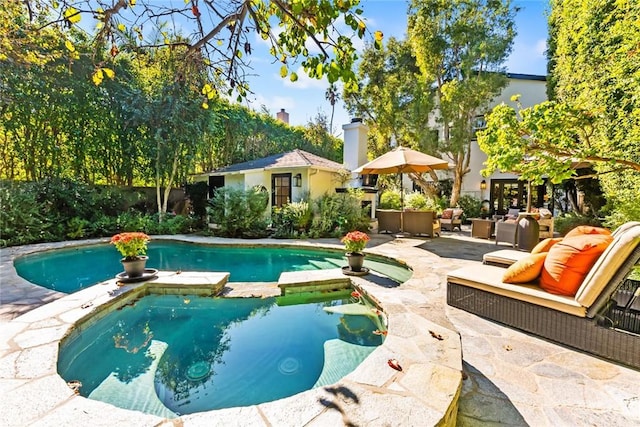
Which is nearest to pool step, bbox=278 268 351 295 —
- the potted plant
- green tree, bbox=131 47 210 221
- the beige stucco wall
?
the potted plant

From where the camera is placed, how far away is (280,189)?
43.3 feet

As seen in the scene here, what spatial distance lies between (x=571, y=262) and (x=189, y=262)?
7.92 meters

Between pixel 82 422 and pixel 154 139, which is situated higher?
pixel 154 139

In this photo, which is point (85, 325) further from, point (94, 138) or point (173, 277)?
point (94, 138)

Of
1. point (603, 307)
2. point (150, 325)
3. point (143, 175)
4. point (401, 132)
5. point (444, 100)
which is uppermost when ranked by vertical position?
point (444, 100)

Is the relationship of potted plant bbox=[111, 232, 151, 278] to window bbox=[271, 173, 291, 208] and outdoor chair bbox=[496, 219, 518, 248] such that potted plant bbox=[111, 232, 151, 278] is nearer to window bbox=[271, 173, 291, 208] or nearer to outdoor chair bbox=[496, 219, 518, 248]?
window bbox=[271, 173, 291, 208]

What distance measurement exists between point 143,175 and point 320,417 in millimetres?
14243

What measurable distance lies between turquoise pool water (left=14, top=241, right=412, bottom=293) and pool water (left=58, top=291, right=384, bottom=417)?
182cm

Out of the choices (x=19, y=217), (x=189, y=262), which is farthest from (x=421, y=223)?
(x=19, y=217)

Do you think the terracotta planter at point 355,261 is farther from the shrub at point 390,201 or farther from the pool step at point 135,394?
the shrub at point 390,201

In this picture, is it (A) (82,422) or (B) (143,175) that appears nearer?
(A) (82,422)

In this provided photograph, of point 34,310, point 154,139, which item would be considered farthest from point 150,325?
point 154,139

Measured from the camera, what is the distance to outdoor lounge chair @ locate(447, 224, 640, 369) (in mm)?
2436

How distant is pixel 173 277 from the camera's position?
A: 5.41 meters
